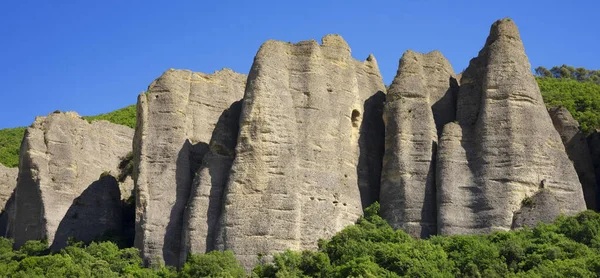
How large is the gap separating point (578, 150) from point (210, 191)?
17.0 m

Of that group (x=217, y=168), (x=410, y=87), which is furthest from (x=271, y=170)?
(x=410, y=87)

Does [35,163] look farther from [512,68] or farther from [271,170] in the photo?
[512,68]

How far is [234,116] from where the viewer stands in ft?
195

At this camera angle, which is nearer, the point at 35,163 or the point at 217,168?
the point at 217,168

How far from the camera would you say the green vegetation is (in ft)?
165

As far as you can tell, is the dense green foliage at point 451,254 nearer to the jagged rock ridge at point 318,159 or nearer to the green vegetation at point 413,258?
the green vegetation at point 413,258

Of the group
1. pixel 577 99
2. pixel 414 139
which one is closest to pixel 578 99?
pixel 577 99

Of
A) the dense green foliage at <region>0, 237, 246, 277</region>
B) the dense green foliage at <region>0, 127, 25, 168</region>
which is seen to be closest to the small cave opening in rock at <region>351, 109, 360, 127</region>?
the dense green foliage at <region>0, 237, 246, 277</region>

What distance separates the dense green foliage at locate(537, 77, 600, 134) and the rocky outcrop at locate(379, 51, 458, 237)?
25.6 ft

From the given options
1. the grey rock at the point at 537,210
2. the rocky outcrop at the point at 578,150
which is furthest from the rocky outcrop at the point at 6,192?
the grey rock at the point at 537,210

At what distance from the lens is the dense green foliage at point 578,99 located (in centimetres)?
6556

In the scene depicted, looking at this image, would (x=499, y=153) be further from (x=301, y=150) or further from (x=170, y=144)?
(x=170, y=144)

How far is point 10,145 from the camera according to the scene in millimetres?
93438

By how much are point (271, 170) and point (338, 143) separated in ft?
13.5
